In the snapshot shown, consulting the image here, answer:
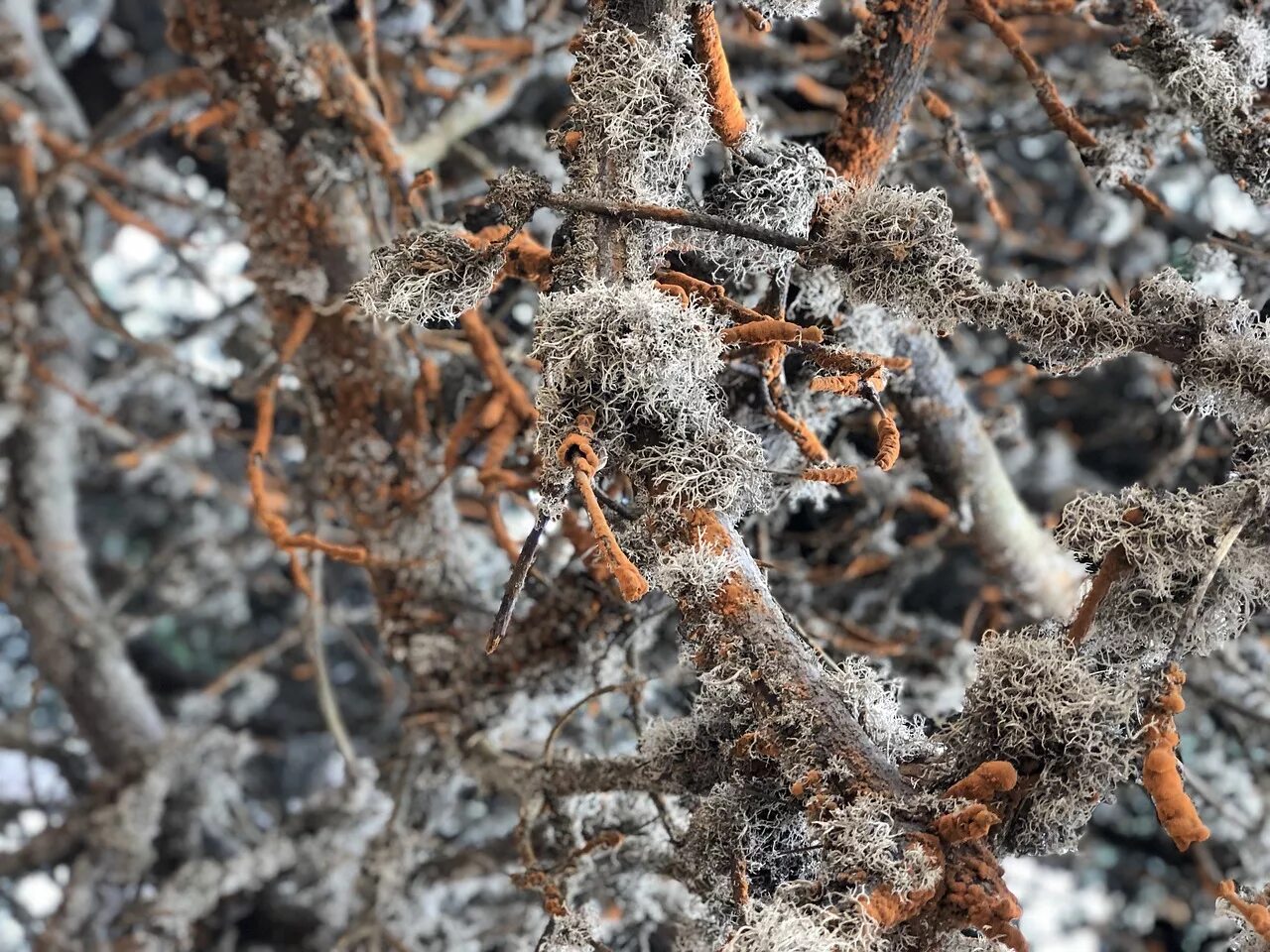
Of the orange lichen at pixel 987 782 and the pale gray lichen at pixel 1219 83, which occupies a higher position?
the pale gray lichen at pixel 1219 83

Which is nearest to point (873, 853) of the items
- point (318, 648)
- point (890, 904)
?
point (890, 904)

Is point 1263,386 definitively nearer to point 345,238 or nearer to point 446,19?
A: point 345,238

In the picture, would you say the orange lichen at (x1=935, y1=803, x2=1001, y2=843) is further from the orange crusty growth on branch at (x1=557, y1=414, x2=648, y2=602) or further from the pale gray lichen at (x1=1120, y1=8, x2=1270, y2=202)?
the pale gray lichen at (x1=1120, y1=8, x2=1270, y2=202)

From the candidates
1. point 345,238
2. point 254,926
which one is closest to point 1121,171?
point 345,238

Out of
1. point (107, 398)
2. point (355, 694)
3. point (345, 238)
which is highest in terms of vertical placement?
point (107, 398)

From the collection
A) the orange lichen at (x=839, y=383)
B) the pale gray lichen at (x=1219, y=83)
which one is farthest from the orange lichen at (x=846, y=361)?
the pale gray lichen at (x=1219, y=83)

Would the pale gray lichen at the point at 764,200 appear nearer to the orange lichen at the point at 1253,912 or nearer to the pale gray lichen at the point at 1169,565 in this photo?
the pale gray lichen at the point at 1169,565
